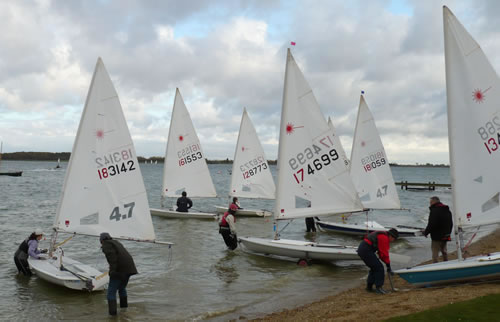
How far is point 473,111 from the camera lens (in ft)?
29.1

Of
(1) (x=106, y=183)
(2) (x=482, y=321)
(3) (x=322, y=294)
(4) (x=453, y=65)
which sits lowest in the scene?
(3) (x=322, y=294)

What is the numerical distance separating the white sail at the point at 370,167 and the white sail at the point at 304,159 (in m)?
5.25

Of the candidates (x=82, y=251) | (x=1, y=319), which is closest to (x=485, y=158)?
A: (x=1, y=319)

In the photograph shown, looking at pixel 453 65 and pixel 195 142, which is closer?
pixel 453 65

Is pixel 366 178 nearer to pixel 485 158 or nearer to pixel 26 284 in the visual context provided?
pixel 485 158

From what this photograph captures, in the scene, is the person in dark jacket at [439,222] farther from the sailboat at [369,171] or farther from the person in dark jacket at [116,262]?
the sailboat at [369,171]

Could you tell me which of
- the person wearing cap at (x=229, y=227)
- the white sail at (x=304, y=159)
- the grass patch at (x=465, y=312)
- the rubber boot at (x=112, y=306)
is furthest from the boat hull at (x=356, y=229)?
the rubber boot at (x=112, y=306)

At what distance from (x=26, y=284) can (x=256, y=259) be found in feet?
22.2

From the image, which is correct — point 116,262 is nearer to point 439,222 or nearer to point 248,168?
point 439,222

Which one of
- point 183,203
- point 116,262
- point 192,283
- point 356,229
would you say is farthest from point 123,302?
point 183,203

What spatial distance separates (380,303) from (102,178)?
721 centimetres

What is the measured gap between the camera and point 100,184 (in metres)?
10.8

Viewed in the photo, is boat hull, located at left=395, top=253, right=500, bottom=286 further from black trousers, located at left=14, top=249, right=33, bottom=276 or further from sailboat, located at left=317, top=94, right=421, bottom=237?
black trousers, located at left=14, top=249, right=33, bottom=276

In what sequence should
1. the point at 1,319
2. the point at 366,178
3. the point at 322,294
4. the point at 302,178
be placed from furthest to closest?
the point at 366,178 < the point at 302,178 < the point at 322,294 < the point at 1,319
